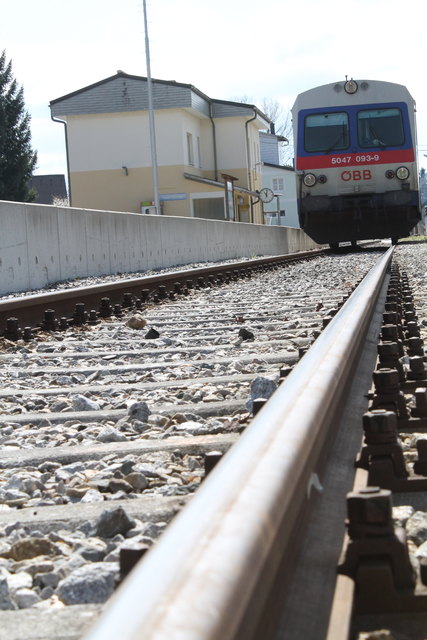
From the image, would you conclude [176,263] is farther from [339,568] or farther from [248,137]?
[248,137]

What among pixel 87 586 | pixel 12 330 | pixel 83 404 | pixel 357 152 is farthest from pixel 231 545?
pixel 357 152

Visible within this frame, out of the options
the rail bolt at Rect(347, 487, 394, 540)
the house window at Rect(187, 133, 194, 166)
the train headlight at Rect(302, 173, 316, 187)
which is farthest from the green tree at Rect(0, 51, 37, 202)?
the rail bolt at Rect(347, 487, 394, 540)

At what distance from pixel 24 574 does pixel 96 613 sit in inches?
15.0

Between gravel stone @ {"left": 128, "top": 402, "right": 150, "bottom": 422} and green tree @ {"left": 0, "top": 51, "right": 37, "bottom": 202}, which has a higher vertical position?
green tree @ {"left": 0, "top": 51, "right": 37, "bottom": 202}

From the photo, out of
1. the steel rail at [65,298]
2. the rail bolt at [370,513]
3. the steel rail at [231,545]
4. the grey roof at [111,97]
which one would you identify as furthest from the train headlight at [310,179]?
the grey roof at [111,97]

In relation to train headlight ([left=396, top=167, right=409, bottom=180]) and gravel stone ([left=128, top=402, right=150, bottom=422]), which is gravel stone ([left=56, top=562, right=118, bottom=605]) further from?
train headlight ([left=396, top=167, right=409, bottom=180])

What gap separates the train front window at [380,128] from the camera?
20.3 m

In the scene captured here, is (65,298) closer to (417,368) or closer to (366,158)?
(417,368)

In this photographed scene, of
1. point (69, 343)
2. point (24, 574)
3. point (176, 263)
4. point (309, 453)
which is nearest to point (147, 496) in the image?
point (24, 574)

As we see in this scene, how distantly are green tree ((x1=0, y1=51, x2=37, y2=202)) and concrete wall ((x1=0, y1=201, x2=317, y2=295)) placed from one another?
21738 mm

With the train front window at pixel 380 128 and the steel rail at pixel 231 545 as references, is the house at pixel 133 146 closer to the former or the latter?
the train front window at pixel 380 128

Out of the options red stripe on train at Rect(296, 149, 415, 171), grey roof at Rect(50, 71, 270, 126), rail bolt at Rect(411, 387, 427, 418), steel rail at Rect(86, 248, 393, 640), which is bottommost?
rail bolt at Rect(411, 387, 427, 418)

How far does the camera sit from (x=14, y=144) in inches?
1791

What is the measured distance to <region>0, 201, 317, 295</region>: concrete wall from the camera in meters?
12.0
